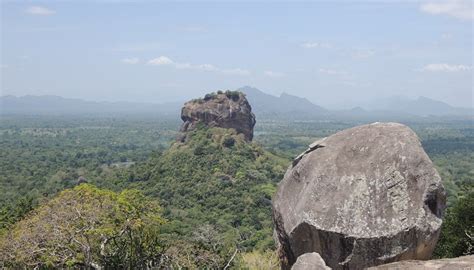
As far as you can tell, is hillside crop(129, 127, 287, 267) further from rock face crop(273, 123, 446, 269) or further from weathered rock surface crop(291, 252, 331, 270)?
weathered rock surface crop(291, 252, 331, 270)

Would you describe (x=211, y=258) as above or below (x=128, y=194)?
below

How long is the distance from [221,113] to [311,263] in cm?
5453

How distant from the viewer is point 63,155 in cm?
11556

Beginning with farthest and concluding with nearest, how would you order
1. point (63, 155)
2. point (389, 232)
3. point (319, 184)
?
point (63, 155) → point (319, 184) → point (389, 232)

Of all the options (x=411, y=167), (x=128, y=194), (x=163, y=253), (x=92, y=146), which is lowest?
(x=92, y=146)

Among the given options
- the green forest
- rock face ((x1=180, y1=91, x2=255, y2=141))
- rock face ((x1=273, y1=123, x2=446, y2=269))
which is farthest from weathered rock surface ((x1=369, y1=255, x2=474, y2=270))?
rock face ((x1=180, y1=91, x2=255, y2=141))

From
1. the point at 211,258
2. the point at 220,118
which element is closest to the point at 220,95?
the point at 220,118

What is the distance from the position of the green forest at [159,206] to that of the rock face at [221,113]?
4.82 feet

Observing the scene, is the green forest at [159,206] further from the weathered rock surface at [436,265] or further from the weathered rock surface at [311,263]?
the weathered rock surface at [436,265]

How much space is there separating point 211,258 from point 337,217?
1223cm

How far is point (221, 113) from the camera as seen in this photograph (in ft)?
207

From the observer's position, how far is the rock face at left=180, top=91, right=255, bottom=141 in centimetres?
6316

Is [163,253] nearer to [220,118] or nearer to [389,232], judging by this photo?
[389,232]

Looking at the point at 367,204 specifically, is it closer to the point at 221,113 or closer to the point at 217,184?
the point at 217,184
